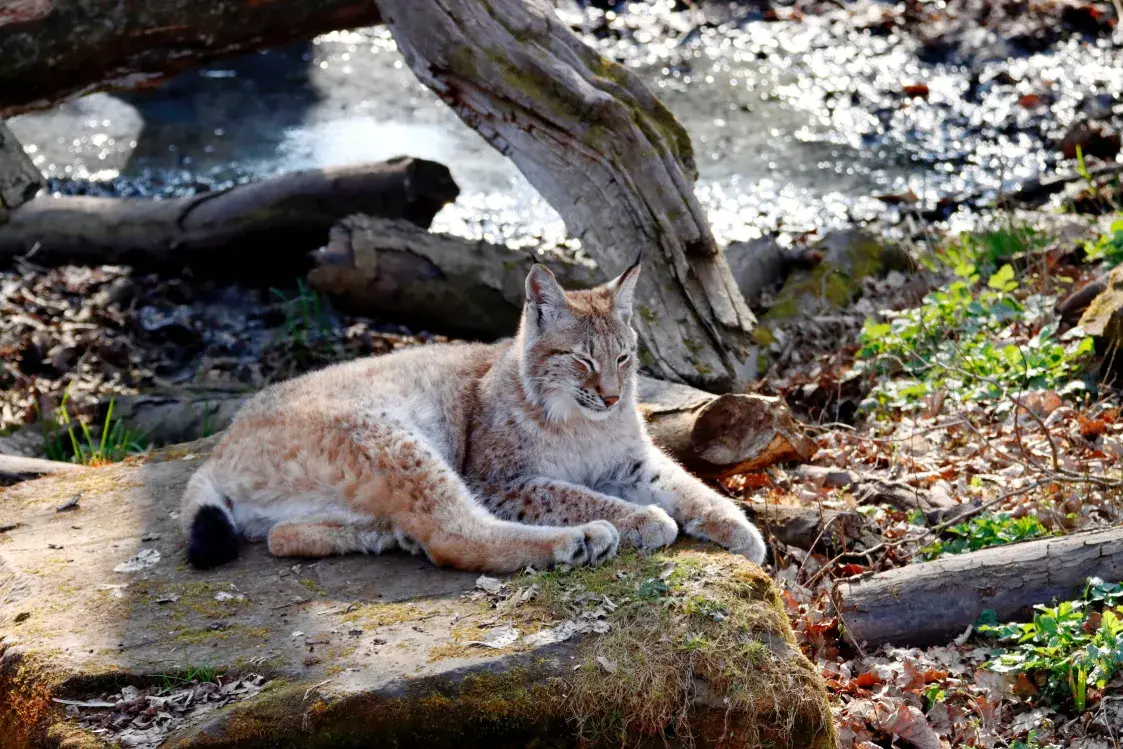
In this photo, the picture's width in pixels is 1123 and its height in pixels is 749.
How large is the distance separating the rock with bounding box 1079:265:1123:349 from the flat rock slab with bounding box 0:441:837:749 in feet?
9.68

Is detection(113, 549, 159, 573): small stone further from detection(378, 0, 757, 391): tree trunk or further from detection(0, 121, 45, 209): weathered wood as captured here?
detection(0, 121, 45, 209): weathered wood

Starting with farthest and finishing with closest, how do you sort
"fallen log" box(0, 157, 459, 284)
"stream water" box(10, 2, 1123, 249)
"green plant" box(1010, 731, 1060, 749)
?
1. "stream water" box(10, 2, 1123, 249)
2. "fallen log" box(0, 157, 459, 284)
3. "green plant" box(1010, 731, 1060, 749)

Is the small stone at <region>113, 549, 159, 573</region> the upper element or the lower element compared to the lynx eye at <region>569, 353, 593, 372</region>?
lower

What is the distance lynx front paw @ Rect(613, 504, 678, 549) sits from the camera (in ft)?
14.6

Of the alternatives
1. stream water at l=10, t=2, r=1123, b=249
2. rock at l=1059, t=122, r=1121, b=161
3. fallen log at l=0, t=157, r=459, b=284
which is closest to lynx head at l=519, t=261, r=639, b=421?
fallen log at l=0, t=157, r=459, b=284

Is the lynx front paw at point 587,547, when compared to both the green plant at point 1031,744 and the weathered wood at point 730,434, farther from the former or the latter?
the green plant at point 1031,744

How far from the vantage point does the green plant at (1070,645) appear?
157 inches

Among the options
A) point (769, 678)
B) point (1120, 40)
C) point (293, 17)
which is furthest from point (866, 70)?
point (769, 678)

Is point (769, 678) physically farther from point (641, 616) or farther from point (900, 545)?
point (900, 545)

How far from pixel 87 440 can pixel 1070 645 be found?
589cm

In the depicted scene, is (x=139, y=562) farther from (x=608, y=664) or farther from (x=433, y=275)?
(x=433, y=275)

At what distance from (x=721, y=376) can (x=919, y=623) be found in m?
2.27

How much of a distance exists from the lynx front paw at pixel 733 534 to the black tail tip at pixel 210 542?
73.2 inches

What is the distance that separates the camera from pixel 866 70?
1270 centimetres
